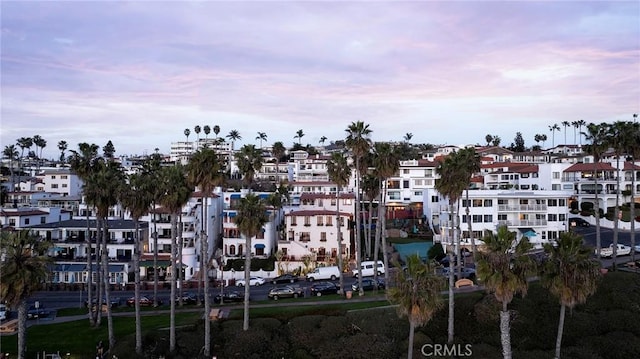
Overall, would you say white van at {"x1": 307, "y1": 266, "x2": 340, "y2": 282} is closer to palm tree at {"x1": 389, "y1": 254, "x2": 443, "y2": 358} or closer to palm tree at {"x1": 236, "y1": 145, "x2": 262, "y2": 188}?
palm tree at {"x1": 236, "y1": 145, "x2": 262, "y2": 188}

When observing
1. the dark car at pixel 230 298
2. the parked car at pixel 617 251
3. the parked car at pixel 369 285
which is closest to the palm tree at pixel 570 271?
the parked car at pixel 369 285

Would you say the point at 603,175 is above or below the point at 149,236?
above

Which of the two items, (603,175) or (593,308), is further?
(603,175)

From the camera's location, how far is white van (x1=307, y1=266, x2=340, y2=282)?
63875 millimetres

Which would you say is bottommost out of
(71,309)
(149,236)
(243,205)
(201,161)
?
(71,309)

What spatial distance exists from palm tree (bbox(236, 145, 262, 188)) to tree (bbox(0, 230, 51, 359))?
1013 inches

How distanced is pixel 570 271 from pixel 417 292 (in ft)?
32.8

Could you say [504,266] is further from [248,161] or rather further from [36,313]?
[36,313]

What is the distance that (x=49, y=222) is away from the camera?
7725 centimetres

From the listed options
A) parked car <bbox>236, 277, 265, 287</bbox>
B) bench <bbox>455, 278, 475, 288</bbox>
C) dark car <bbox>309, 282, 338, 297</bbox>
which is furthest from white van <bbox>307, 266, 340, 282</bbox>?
bench <bbox>455, 278, 475, 288</bbox>

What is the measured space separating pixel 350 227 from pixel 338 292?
24.1 m

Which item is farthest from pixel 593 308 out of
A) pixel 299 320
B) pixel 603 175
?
pixel 603 175

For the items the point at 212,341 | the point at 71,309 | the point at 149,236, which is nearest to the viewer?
the point at 212,341

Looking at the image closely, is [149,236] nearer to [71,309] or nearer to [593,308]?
[71,309]
